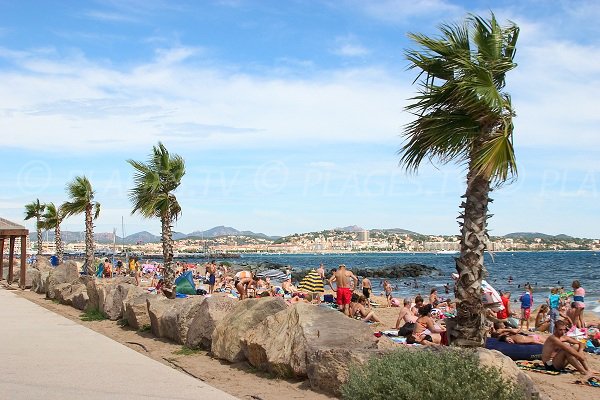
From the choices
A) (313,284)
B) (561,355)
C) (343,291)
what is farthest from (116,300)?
(561,355)

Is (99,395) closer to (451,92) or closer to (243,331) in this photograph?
(243,331)

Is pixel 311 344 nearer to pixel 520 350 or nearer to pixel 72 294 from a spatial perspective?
pixel 520 350

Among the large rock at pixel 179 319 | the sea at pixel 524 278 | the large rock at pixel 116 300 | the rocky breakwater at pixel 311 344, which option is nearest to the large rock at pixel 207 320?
the large rock at pixel 179 319

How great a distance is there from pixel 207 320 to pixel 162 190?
9603 millimetres

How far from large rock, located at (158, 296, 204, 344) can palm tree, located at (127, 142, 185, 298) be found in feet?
23.3

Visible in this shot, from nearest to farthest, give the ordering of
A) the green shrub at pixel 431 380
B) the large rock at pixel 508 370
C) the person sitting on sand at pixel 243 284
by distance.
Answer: the green shrub at pixel 431 380 → the large rock at pixel 508 370 → the person sitting on sand at pixel 243 284

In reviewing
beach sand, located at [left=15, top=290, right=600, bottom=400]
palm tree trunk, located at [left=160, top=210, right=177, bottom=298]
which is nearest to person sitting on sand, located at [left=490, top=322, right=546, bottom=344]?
beach sand, located at [left=15, top=290, right=600, bottom=400]

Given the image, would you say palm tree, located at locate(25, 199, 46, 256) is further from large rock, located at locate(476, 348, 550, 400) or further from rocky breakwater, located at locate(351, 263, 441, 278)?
large rock, located at locate(476, 348, 550, 400)

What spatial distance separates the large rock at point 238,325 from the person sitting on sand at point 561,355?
406 cm

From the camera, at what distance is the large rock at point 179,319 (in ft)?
39.3

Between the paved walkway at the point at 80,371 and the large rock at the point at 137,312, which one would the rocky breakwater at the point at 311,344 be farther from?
the large rock at the point at 137,312

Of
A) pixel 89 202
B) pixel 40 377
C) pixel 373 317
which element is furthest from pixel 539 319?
pixel 89 202

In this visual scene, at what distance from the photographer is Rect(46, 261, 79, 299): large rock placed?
935 inches

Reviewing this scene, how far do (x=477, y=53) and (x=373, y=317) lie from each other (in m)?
9.76
